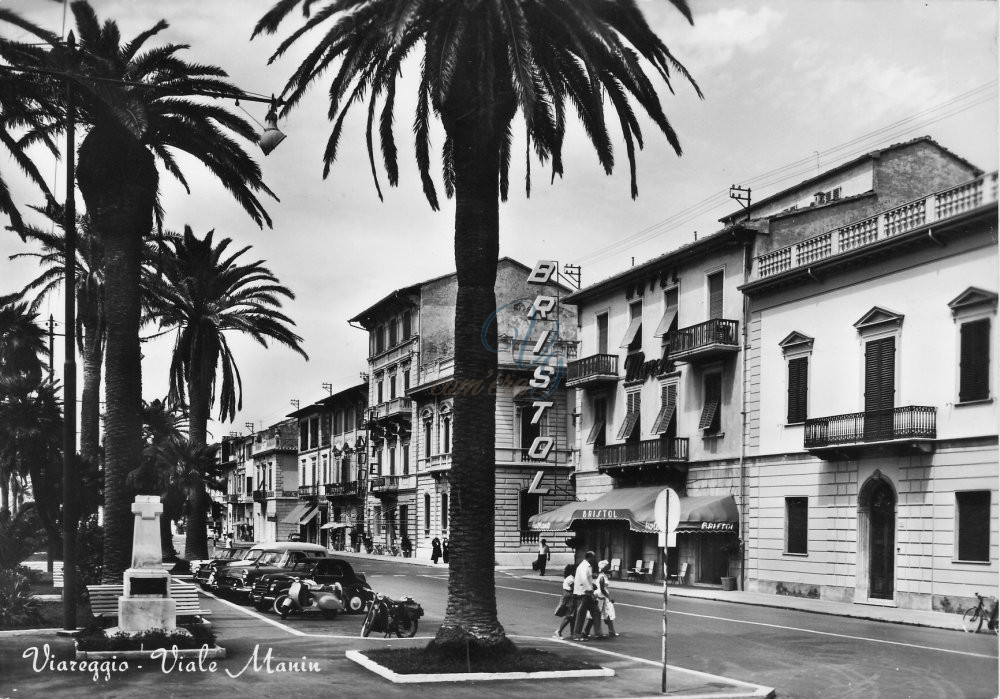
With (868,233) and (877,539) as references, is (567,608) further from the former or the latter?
(868,233)

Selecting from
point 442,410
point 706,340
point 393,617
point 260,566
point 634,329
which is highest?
point 634,329

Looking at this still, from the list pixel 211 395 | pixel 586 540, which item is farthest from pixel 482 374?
pixel 586 540

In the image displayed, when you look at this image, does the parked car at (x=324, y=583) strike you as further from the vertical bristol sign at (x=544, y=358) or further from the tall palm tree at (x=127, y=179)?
the vertical bristol sign at (x=544, y=358)

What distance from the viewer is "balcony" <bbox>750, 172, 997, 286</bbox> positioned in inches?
913

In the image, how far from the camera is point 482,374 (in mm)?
16016

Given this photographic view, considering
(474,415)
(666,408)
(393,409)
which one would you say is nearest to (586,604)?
(474,415)

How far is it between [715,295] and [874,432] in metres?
10.4

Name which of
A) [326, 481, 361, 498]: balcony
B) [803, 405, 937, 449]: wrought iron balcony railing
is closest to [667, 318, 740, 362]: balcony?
[803, 405, 937, 449]: wrought iron balcony railing

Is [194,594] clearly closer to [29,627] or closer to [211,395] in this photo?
[29,627]

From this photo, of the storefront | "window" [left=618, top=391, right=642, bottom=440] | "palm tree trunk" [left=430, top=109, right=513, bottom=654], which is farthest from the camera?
"window" [left=618, top=391, right=642, bottom=440]

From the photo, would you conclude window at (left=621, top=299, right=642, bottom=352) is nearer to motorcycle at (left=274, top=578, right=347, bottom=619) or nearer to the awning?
the awning

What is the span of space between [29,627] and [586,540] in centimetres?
2812

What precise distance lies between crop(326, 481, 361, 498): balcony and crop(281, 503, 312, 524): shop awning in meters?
7.48

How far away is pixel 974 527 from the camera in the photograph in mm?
23750
